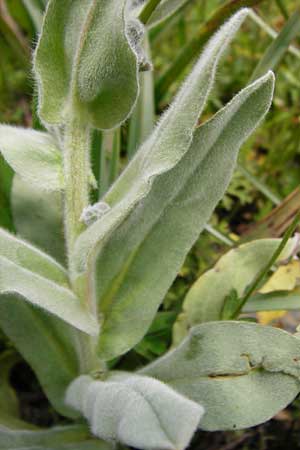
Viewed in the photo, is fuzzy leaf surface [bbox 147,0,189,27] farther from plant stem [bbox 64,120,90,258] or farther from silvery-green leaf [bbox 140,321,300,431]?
silvery-green leaf [bbox 140,321,300,431]

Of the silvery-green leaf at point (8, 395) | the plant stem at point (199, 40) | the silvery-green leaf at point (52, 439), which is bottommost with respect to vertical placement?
the silvery-green leaf at point (8, 395)

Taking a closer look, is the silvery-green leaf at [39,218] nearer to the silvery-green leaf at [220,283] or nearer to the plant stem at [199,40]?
the silvery-green leaf at [220,283]

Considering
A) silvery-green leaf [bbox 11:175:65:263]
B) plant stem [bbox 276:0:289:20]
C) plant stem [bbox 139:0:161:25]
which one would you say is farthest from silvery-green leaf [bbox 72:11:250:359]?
plant stem [bbox 276:0:289:20]

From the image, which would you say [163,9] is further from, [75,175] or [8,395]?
[8,395]

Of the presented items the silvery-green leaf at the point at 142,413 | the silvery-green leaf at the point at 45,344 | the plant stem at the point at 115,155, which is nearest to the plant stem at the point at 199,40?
the plant stem at the point at 115,155

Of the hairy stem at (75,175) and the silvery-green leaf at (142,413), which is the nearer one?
the silvery-green leaf at (142,413)

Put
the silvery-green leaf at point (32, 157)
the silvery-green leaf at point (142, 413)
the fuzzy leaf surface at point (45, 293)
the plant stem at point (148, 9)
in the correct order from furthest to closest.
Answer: the plant stem at point (148, 9)
the silvery-green leaf at point (32, 157)
the fuzzy leaf surface at point (45, 293)
the silvery-green leaf at point (142, 413)

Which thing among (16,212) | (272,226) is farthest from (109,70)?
(272,226)

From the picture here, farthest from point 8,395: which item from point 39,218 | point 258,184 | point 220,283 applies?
point 258,184
